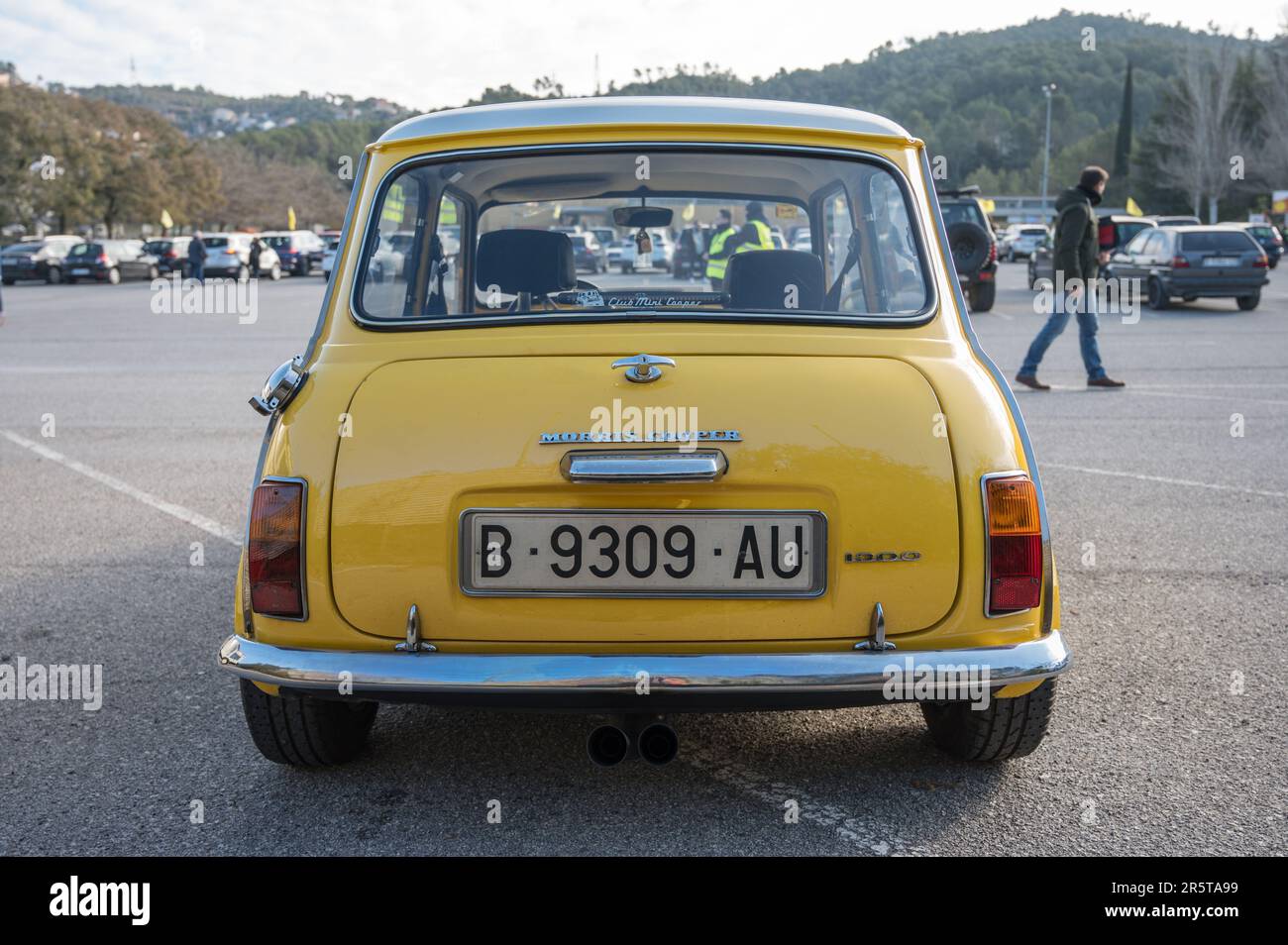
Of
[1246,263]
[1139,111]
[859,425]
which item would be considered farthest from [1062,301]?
[1139,111]

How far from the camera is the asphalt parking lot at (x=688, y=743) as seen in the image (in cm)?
329

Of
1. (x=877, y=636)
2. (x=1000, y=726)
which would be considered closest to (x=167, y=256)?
(x=1000, y=726)

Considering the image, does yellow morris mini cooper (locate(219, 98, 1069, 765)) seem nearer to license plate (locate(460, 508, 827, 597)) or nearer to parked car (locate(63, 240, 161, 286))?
license plate (locate(460, 508, 827, 597))

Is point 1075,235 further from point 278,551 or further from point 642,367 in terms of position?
point 278,551

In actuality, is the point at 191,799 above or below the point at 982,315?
below

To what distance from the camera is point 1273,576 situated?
18.7 ft

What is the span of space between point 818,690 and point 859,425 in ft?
2.14

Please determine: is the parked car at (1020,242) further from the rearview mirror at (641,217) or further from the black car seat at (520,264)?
the black car seat at (520,264)

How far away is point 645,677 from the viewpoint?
304 cm

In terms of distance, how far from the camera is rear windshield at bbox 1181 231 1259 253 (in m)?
22.2

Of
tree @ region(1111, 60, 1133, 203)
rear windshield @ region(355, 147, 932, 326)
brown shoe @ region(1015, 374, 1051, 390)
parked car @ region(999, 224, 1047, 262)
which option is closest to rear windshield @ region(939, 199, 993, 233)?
brown shoe @ region(1015, 374, 1051, 390)

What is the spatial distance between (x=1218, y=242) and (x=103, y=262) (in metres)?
34.7
